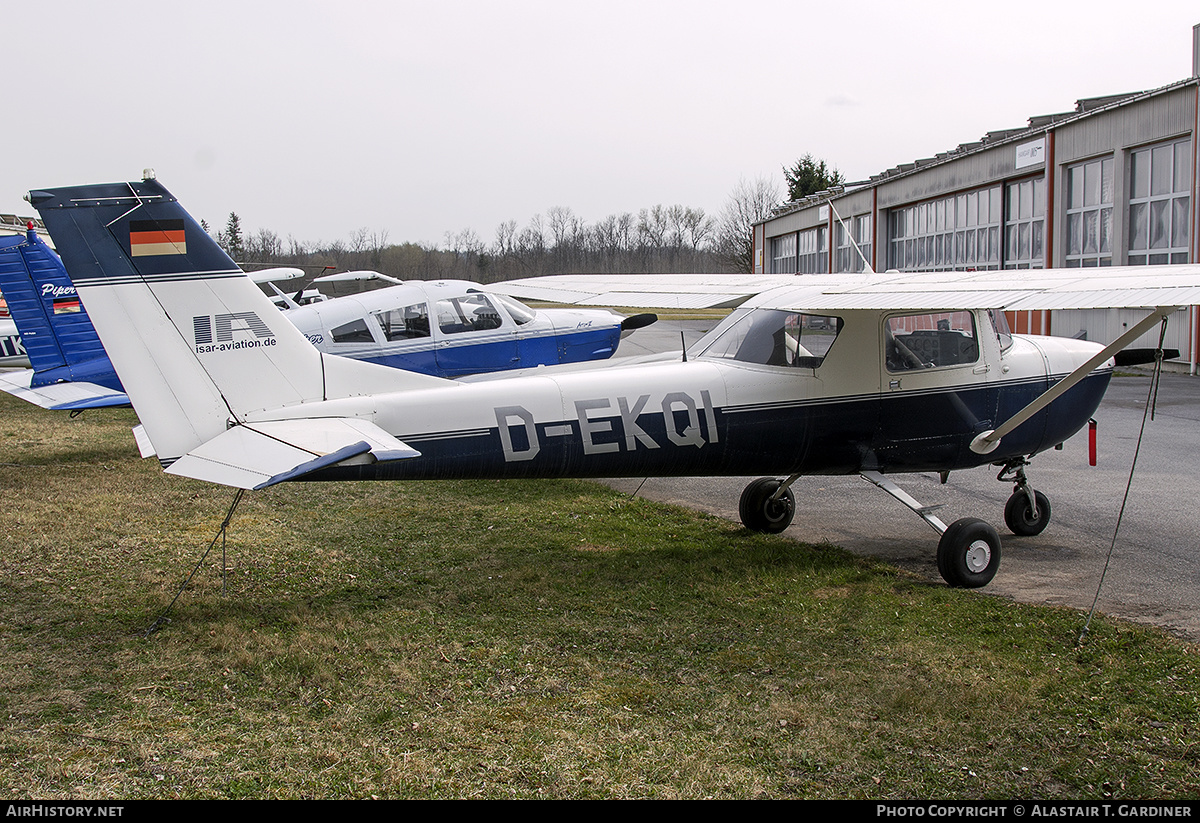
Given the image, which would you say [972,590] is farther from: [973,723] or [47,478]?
[47,478]

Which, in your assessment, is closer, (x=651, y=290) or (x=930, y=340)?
(x=930, y=340)

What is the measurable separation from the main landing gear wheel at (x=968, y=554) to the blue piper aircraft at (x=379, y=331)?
5172mm

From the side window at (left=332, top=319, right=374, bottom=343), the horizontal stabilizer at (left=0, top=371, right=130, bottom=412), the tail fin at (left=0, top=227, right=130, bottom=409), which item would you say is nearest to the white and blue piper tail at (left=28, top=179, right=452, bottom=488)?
the side window at (left=332, top=319, right=374, bottom=343)

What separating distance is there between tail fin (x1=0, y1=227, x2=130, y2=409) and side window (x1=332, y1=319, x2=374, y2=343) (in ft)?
11.5

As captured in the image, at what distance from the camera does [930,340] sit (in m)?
6.72

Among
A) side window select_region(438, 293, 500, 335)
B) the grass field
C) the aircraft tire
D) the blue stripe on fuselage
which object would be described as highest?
side window select_region(438, 293, 500, 335)

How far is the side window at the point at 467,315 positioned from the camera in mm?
10180

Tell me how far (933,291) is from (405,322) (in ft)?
Result: 19.5

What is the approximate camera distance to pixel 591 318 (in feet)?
37.1

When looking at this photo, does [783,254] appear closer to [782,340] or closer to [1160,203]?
[1160,203]

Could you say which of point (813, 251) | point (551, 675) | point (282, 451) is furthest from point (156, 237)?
point (813, 251)

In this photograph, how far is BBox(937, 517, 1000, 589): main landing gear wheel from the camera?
6.14m

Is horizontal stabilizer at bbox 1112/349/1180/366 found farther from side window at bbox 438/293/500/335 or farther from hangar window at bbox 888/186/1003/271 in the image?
hangar window at bbox 888/186/1003/271

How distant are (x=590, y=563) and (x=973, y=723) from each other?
3210 mm
